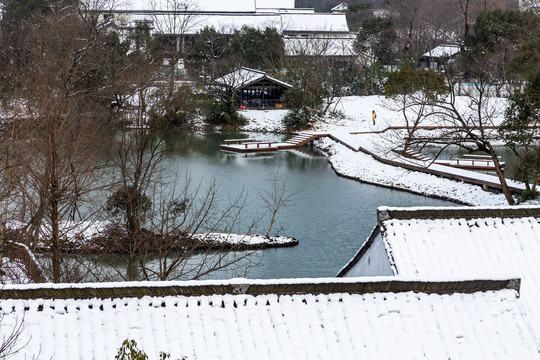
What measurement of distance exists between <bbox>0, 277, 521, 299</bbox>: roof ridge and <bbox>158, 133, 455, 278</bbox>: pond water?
23.9 feet

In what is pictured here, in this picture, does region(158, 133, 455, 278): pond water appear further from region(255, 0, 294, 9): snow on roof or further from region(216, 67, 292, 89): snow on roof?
region(255, 0, 294, 9): snow on roof

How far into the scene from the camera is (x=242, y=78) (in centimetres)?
3700

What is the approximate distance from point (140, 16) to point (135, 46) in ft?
39.9

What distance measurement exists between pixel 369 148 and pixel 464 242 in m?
20.1

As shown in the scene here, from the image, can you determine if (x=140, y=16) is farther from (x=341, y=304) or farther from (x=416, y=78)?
(x=341, y=304)

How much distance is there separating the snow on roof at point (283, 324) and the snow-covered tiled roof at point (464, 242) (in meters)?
1.45

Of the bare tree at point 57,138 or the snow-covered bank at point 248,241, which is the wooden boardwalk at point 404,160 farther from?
the bare tree at point 57,138

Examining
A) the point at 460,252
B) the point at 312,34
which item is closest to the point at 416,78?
the point at 460,252

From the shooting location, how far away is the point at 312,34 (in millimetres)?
53469

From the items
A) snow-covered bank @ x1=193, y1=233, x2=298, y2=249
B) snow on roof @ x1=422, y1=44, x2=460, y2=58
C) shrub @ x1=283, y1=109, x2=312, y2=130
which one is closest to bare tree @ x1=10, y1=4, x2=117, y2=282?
snow-covered bank @ x1=193, y1=233, x2=298, y2=249

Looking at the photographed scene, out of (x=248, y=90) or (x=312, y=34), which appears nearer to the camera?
(x=248, y=90)

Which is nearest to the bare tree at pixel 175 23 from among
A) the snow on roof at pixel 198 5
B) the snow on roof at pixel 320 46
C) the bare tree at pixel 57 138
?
the snow on roof at pixel 198 5

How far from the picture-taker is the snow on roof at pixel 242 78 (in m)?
36.8

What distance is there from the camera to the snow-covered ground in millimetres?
20234
